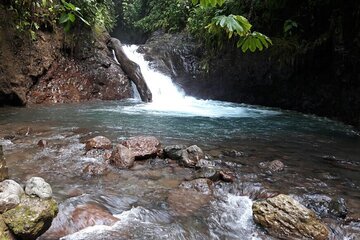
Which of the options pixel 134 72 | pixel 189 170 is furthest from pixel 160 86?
pixel 189 170

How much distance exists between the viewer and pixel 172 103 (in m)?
10.1

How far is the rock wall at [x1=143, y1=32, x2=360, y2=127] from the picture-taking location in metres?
7.20

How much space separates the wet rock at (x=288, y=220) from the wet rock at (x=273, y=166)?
1.22 metres

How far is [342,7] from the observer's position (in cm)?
724

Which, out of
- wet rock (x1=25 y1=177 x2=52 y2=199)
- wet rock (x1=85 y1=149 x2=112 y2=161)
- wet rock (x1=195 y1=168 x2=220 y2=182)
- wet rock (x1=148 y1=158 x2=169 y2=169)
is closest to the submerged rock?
wet rock (x1=148 y1=158 x2=169 y2=169)

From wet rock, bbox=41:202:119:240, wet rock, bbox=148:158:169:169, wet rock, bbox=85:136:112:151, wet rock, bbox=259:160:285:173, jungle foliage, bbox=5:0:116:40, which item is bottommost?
wet rock, bbox=41:202:119:240

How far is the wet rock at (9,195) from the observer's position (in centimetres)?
229

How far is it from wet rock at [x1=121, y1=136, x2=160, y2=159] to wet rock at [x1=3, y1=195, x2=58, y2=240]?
1.95m

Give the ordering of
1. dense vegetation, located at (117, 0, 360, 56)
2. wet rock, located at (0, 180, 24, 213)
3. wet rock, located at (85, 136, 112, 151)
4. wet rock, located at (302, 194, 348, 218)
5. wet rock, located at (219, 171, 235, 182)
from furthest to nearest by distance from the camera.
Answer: dense vegetation, located at (117, 0, 360, 56) < wet rock, located at (85, 136, 112, 151) < wet rock, located at (219, 171, 235, 182) < wet rock, located at (302, 194, 348, 218) < wet rock, located at (0, 180, 24, 213)

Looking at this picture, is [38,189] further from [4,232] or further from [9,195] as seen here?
[4,232]

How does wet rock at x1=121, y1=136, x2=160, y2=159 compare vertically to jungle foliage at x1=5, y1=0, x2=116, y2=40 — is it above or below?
below

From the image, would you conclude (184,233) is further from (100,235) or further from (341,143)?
(341,143)

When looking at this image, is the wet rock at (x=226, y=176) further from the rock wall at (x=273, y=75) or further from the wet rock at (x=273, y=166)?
the rock wall at (x=273, y=75)

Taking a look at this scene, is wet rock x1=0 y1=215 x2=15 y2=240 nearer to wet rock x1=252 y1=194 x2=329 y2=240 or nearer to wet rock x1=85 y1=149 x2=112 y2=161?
wet rock x1=252 y1=194 x2=329 y2=240
